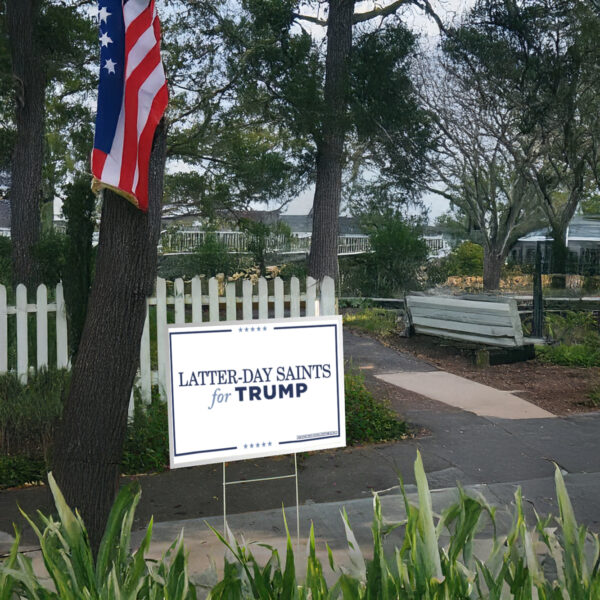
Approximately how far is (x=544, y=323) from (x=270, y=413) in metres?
11.1

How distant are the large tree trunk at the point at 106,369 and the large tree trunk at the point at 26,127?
7.80 metres

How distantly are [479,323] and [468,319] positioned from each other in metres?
0.27

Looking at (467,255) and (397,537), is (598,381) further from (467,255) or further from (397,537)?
(467,255)

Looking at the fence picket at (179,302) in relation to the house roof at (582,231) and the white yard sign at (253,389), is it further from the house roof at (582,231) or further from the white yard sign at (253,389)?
the house roof at (582,231)

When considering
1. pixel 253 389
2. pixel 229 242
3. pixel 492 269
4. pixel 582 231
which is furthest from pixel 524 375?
pixel 582 231

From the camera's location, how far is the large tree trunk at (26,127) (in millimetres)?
11430

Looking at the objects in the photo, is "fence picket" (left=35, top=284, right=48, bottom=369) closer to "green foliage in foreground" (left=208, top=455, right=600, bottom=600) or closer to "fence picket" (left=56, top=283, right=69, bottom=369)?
"fence picket" (left=56, top=283, right=69, bottom=369)

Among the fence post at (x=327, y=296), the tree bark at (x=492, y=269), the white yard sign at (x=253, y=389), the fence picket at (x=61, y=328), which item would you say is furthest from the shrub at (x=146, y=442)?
the tree bark at (x=492, y=269)

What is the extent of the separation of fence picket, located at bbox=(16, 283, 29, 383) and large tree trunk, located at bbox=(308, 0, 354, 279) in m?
8.50

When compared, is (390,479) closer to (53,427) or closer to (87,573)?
(53,427)

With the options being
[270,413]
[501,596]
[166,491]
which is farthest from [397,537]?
[501,596]

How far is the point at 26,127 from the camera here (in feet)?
39.3

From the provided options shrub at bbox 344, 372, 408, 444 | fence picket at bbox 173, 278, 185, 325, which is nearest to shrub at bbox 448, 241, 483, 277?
shrub at bbox 344, 372, 408, 444

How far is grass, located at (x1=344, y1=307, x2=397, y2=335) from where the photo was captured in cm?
1460
